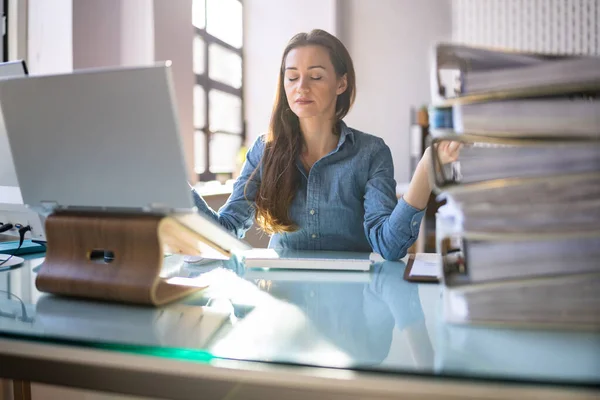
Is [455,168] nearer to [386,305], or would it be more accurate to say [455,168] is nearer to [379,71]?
[386,305]

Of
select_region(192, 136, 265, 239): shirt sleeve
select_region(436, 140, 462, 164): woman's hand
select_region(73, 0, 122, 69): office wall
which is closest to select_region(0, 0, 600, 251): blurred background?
select_region(73, 0, 122, 69): office wall

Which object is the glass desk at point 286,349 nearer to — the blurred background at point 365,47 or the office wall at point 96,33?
the office wall at point 96,33

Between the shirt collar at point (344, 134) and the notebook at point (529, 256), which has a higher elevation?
the shirt collar at point (344, 134)

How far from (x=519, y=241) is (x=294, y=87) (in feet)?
3.55

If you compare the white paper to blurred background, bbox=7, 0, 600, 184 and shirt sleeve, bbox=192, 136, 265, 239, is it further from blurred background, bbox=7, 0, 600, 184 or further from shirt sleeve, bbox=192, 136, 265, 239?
blurred background, bbox=7, 0, 600, 184

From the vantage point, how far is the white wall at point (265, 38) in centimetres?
480

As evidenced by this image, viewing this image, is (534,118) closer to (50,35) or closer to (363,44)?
(50,35)

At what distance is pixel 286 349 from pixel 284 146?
1.13 meters

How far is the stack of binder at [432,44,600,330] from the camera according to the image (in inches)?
21.1

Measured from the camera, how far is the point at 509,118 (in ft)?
1.78

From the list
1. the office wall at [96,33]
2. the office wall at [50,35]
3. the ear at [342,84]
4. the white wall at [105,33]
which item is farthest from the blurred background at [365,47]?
the ear at [342,84]

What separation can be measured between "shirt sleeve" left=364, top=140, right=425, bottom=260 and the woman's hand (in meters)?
0.49

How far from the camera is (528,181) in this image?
550 mm

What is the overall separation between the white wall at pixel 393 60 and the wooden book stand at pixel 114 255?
4527 millimetres
